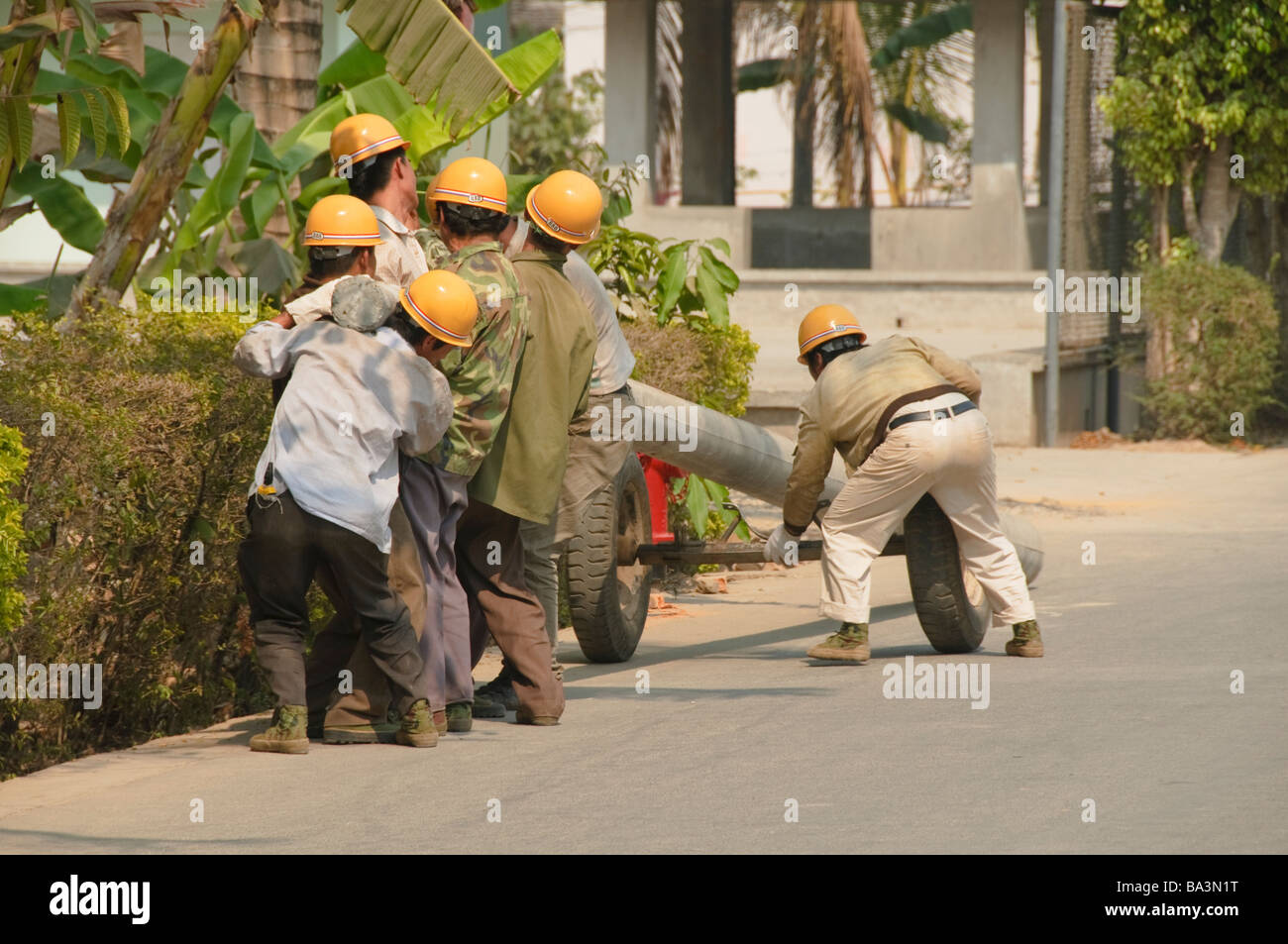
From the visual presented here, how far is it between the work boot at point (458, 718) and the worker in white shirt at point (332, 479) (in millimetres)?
478

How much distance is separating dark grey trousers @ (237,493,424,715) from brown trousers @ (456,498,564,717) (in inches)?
23.5

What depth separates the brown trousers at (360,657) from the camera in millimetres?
6199

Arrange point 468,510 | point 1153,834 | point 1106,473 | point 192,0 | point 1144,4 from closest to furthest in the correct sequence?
point 1153,834 → point 468,510 → point 192,0 → point 1106,473 → point 1144,4

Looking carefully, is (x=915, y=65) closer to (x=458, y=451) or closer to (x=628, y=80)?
(x=628, y=80)

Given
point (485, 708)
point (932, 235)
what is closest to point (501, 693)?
point (485, 708)

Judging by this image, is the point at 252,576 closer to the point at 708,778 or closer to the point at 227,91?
the point at 708,778

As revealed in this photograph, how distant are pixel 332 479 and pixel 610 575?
228 centimetres

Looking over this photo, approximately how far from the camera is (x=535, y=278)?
6797mm

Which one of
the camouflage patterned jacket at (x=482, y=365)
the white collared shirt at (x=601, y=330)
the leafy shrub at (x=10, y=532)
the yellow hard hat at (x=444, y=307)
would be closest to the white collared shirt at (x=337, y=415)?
the yellow hard hat at (x=444, y=307)

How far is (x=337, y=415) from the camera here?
19.2ft

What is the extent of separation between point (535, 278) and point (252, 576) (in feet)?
5.30

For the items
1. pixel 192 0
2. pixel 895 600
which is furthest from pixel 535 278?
pixel 895 600

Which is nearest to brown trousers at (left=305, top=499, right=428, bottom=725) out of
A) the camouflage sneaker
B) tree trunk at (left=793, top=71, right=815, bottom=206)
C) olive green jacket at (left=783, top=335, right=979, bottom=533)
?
the camouflage sneaker

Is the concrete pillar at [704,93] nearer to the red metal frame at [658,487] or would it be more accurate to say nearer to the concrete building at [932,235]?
the concrete building at [932,235]
